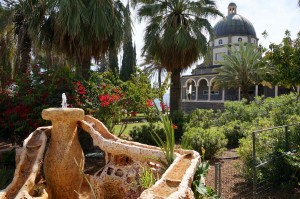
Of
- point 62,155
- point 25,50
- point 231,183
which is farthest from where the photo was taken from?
point 25,50

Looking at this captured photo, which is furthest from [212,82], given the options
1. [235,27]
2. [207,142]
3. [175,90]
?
[207,142]

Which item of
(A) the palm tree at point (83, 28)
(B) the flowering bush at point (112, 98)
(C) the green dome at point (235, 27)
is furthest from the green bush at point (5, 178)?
(C) the green dome at point (235, 27)

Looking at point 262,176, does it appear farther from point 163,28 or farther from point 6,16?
point 6,16

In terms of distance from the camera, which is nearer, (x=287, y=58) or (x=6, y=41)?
(x=287, y=58)

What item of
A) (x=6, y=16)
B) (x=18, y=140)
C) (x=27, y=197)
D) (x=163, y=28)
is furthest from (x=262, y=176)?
(x=6, y=16)

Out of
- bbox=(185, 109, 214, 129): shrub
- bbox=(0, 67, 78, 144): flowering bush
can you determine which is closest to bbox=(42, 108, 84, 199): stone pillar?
bbox=(0, 67, 78, 144): flowering bush

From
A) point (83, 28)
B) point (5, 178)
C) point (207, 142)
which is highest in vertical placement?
point (83, 28)

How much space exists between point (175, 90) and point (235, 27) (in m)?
Answer: 38.6

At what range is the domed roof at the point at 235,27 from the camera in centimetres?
4772

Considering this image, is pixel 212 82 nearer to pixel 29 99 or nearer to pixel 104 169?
pixel 29 99

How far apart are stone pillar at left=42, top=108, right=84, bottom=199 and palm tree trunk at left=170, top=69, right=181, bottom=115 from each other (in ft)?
31.8

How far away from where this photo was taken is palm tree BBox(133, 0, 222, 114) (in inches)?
491

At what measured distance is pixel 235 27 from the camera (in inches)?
1885

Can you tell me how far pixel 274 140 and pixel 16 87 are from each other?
21.9 feet
